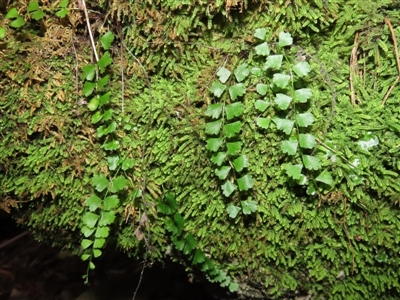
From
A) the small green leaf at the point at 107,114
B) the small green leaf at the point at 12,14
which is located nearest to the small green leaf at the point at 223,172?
the small green leaf at the point at 107,114

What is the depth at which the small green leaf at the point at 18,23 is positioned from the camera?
148 cm

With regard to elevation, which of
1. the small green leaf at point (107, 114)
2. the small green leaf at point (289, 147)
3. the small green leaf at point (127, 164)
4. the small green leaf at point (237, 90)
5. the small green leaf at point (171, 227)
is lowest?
the small green leaf at point (171, 227)

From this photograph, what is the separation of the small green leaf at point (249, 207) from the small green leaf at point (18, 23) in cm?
102

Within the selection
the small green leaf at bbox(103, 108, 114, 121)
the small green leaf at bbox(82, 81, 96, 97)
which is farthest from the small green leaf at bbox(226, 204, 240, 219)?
the small green leaf at bbox(82, 81, 96, 97)

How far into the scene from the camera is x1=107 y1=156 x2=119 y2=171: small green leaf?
5.19ft

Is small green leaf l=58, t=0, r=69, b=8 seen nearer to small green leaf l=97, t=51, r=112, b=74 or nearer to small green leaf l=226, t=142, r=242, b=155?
small green leaf l=97, t=51, r=112, b=74

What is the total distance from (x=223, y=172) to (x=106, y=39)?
62 cm

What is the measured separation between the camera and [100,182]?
60.6 inches

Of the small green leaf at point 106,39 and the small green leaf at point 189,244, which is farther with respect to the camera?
the small green leaf at point 189,244

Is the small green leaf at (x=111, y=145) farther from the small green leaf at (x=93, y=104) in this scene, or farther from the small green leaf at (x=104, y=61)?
the small green leaf at (x=104, y=61)

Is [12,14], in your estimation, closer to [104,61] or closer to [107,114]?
[104,61]

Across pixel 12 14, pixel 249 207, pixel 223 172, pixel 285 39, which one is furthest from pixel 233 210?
pixel 12 14

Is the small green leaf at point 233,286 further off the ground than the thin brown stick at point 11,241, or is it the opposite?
the small green leaf at point 233,286

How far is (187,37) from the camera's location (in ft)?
4.90
